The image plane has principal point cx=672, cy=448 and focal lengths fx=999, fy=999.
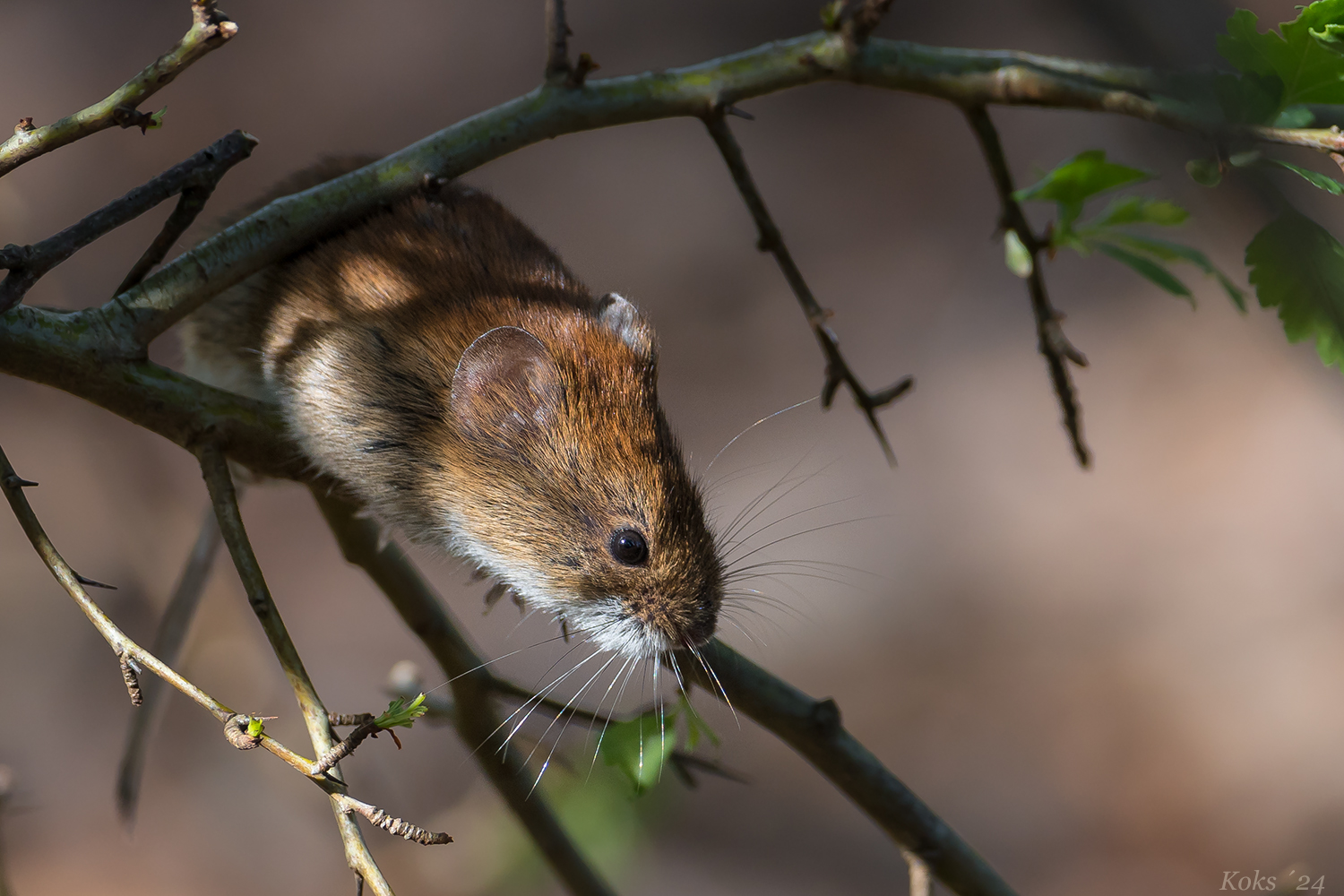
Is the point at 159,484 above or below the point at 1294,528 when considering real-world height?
below

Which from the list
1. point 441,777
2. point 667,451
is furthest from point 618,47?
point 667,451

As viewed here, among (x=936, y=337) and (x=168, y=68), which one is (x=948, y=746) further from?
(x=168, y=68)

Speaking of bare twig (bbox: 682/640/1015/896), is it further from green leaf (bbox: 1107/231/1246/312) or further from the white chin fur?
green leaf (bbox: 1107/231/1246/312)

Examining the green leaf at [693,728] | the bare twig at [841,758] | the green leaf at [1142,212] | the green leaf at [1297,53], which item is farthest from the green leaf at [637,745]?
the green leaf at [1297,53]

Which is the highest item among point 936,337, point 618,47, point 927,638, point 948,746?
point 618,47

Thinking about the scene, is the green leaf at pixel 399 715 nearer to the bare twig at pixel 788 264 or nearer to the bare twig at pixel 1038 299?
the bare twig at pixel 788 264

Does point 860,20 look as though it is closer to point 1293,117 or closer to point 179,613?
point 1293,117
